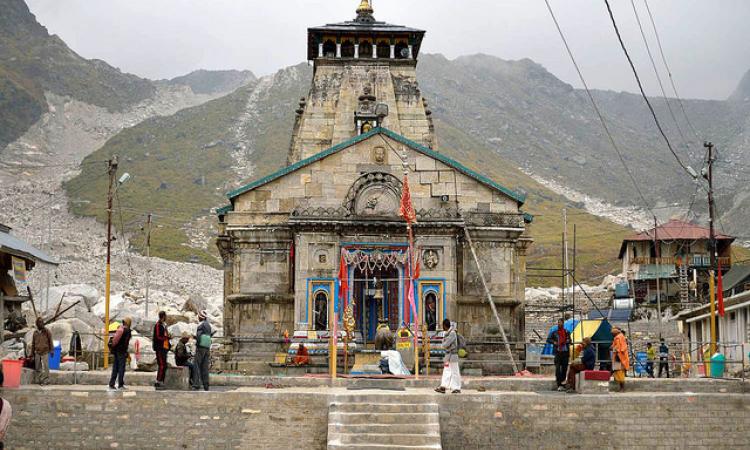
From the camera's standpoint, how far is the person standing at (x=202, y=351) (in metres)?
28.2

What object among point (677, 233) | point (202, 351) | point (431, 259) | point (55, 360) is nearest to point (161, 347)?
point (202, 351)

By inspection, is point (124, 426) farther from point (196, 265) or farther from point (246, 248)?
point (196, 265)

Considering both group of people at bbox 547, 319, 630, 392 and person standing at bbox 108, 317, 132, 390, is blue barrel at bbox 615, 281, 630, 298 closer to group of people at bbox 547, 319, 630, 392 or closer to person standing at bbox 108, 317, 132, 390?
group of people at bbox 547, 319, 630, 392

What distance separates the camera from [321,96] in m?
50.9

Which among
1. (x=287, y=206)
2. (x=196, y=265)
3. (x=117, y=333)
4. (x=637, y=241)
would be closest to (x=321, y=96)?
(x=287, y=206)

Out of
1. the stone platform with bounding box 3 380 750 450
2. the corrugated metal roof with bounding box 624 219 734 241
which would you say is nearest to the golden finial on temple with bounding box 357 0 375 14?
the stone platform with bounding box 3 380 750 450

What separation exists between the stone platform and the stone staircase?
0.06 metres

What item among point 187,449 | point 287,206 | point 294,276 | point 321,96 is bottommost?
point 187,449

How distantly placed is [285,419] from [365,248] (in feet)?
48.8

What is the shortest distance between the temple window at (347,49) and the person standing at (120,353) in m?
27.6

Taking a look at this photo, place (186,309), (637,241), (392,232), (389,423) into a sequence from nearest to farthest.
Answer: (389,423)
(392,232)
(186,309)
(637,241)

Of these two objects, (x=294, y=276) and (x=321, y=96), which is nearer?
(x=294, y=276)

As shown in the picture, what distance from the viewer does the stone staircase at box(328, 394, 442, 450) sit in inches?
990

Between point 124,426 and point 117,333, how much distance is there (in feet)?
8.15
